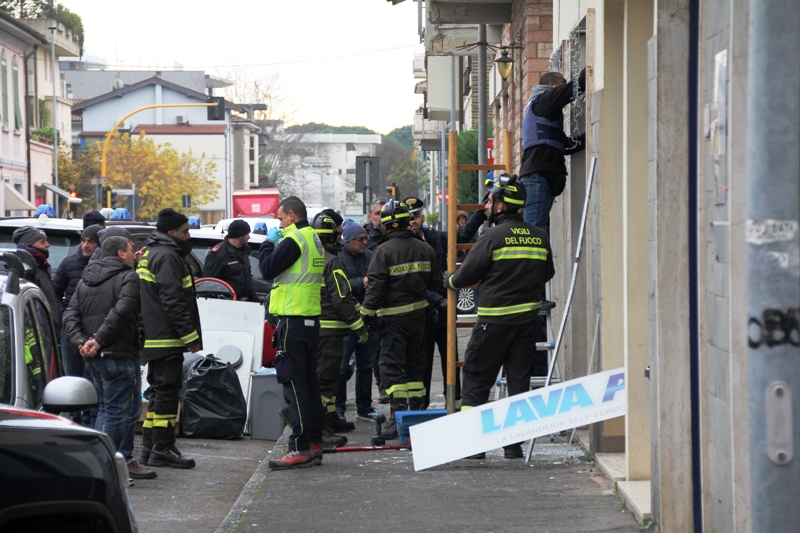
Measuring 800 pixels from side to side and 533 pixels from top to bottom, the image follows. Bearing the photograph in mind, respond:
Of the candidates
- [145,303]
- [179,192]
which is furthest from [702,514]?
[179,192]

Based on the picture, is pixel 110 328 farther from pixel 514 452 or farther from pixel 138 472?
pixel 514 452

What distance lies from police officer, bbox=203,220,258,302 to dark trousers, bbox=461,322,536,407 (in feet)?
17.6

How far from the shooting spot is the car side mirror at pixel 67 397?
15.1ft

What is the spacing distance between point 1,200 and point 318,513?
35.3 m

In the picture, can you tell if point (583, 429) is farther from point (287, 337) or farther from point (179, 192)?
point (179, 192)

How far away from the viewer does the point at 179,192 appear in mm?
69000

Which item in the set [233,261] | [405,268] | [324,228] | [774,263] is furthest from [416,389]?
[774,263]

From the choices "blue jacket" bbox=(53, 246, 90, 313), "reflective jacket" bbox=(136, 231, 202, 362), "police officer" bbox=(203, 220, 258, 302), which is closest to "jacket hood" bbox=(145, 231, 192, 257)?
"reflective jacket" bbox=(136, 231, 202, 362)

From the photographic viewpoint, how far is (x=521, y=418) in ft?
25.8

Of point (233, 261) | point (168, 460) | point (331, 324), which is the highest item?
point (233, 261)

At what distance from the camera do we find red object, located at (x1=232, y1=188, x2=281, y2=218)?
4856cm

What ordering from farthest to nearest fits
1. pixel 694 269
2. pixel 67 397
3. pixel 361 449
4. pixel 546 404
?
pixel 361 449 < pixel 546 404 < pixel 694 269 < pixel 67 397

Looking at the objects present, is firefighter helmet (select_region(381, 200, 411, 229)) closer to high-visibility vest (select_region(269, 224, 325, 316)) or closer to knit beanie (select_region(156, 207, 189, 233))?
high-visibility vest (select_region(269, 224, 325, 316))

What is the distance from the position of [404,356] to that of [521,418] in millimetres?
2053
